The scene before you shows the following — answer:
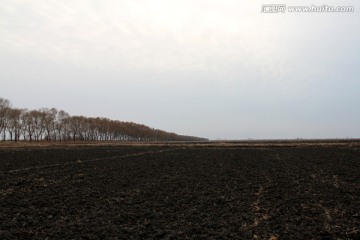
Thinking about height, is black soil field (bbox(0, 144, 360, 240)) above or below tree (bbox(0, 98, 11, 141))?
below

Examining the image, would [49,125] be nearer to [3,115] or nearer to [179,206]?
[3,115]

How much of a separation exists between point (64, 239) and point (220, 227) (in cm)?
557

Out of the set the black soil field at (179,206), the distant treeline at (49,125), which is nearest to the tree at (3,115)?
the distant treeline at (49,125)

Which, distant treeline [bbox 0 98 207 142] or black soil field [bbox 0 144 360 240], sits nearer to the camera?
black soil field [bbox 0 144 360 240]

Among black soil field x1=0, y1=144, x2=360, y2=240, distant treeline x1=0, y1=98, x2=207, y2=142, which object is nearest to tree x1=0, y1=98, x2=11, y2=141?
distant treeline x1=0, y1=98, x2=207, y2=142

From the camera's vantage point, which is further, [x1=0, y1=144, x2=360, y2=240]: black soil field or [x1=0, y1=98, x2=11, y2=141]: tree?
[x1=0, y1=98, x2=11, y2=141]: tree

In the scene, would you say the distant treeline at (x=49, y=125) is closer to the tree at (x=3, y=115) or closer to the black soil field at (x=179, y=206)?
the tree at (x=3, y=115)

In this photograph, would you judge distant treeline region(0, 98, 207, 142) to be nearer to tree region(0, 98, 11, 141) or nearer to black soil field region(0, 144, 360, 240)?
tree region(0, 98, 11, 141)

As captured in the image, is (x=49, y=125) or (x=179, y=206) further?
(x=49, y=125)

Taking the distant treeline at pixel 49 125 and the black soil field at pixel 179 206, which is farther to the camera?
the distant treeline at pixel 49 125

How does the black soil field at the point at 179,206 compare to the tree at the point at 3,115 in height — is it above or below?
below

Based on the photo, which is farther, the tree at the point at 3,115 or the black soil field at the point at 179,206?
the tree at the point at 3,115

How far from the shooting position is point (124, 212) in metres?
15.4

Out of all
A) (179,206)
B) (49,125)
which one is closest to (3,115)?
(49,125)
